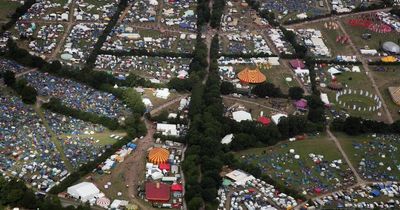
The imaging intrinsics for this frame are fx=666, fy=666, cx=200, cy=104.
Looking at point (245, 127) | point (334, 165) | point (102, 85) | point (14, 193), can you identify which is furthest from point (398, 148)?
point (14, 193)

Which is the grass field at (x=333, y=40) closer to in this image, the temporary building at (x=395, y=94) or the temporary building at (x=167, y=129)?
the temporary building at (x=395, y=94)

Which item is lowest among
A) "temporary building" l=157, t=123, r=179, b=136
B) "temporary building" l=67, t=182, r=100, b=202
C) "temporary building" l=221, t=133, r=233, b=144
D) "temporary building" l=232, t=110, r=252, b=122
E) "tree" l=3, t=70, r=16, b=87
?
"temporary building" l=232, t=110, r=252, b=122

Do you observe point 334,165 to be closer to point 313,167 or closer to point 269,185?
point 313,167

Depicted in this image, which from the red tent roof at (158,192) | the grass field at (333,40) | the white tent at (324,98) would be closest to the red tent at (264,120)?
the white tent at (324,98)

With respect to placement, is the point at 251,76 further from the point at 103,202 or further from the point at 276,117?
the point at 103,202

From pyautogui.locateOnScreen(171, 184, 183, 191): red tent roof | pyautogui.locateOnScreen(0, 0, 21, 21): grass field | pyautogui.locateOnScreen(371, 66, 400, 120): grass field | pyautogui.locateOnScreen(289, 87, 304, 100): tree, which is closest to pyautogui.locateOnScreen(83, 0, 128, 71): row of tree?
pyautogui.locateOnScreen(0, 0, 21, 21): grass field

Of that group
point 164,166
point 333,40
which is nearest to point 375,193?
point 164,166

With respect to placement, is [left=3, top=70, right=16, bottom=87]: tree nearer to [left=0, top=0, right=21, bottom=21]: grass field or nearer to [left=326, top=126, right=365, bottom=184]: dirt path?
[left=0, top=0, right=21, bottom=21]: grass field
